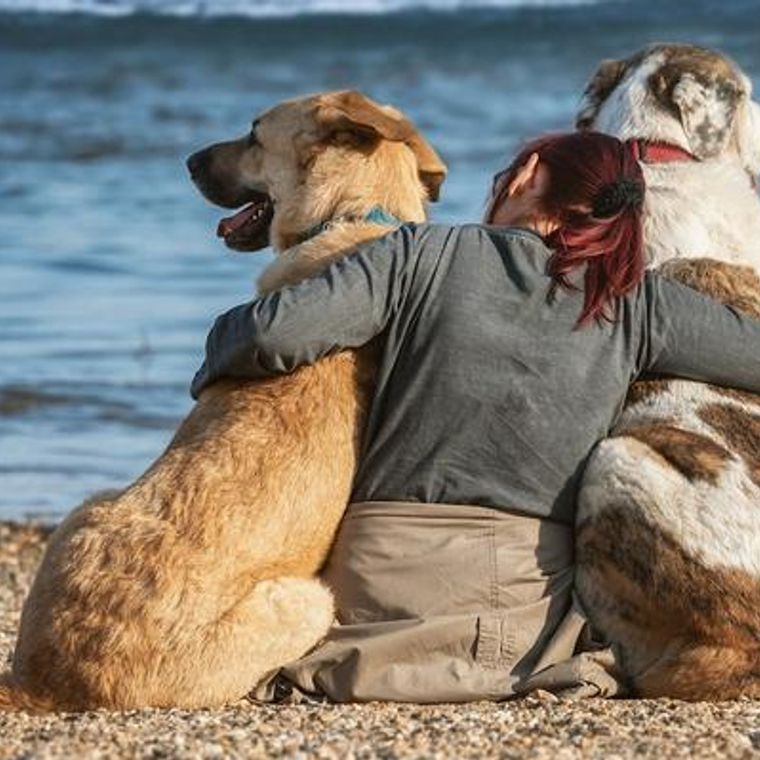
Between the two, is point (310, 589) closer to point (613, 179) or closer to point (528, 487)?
point (528, 487)

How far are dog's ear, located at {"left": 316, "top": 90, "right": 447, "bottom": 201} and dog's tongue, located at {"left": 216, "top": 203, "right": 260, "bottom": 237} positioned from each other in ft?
1.58

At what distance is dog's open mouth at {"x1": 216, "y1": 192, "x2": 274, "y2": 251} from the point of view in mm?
6895

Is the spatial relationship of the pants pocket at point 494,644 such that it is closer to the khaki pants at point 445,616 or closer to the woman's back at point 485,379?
the khaki pants at point 445,616

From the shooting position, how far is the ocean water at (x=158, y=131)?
40.7 feet

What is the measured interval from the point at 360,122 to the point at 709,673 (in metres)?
1.92

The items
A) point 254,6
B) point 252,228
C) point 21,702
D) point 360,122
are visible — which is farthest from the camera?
point 254,6

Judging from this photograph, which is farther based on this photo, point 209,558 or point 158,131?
point 158,131

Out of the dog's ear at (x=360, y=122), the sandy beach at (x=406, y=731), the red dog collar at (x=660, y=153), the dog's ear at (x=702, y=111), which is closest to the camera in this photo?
the sandy beach at (x=406, y=731)

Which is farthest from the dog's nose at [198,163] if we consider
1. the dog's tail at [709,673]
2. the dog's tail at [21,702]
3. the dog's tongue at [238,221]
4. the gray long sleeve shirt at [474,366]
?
the dog's tail at [709,673]

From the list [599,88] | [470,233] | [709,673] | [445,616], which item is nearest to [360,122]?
[470,233]

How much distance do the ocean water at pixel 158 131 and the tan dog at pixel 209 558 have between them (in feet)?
15.4

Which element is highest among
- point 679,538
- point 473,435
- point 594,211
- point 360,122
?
point 360,122

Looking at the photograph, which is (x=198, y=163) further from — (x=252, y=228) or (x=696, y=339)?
(x=696, y=339)

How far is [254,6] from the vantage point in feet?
151
